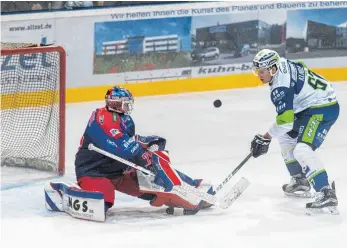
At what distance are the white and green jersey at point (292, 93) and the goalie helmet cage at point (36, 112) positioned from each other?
72.4 inches

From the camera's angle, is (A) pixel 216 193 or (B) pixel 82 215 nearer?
(B) pixel 82 215

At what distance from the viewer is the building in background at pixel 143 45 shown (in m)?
10.2

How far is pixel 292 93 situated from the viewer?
656 cm

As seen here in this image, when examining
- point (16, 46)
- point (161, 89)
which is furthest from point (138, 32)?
point (16, 46)

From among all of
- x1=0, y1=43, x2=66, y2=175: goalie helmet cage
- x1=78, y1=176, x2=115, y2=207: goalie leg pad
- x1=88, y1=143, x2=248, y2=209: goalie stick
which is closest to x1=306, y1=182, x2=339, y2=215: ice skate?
x1=88, y1=143, x2=248, y2=209: goalie stick

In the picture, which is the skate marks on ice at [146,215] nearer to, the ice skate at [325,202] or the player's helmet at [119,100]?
the ice skate at [325,202]

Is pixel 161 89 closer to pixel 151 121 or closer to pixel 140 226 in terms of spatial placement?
pixel 151 121

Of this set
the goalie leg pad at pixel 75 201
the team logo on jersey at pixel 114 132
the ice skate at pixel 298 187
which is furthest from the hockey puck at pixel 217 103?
the team logo on jersey at pixel 114 132

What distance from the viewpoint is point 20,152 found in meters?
7.92

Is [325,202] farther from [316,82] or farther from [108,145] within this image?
[108,145]

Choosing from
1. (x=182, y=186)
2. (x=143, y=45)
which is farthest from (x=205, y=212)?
(x=143, y=45)

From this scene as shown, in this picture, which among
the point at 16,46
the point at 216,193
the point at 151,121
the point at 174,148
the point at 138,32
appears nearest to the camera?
the point at 216,193

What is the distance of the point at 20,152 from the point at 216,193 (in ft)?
5.69

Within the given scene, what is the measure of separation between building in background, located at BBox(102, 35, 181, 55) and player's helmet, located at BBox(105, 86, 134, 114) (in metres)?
3.72
